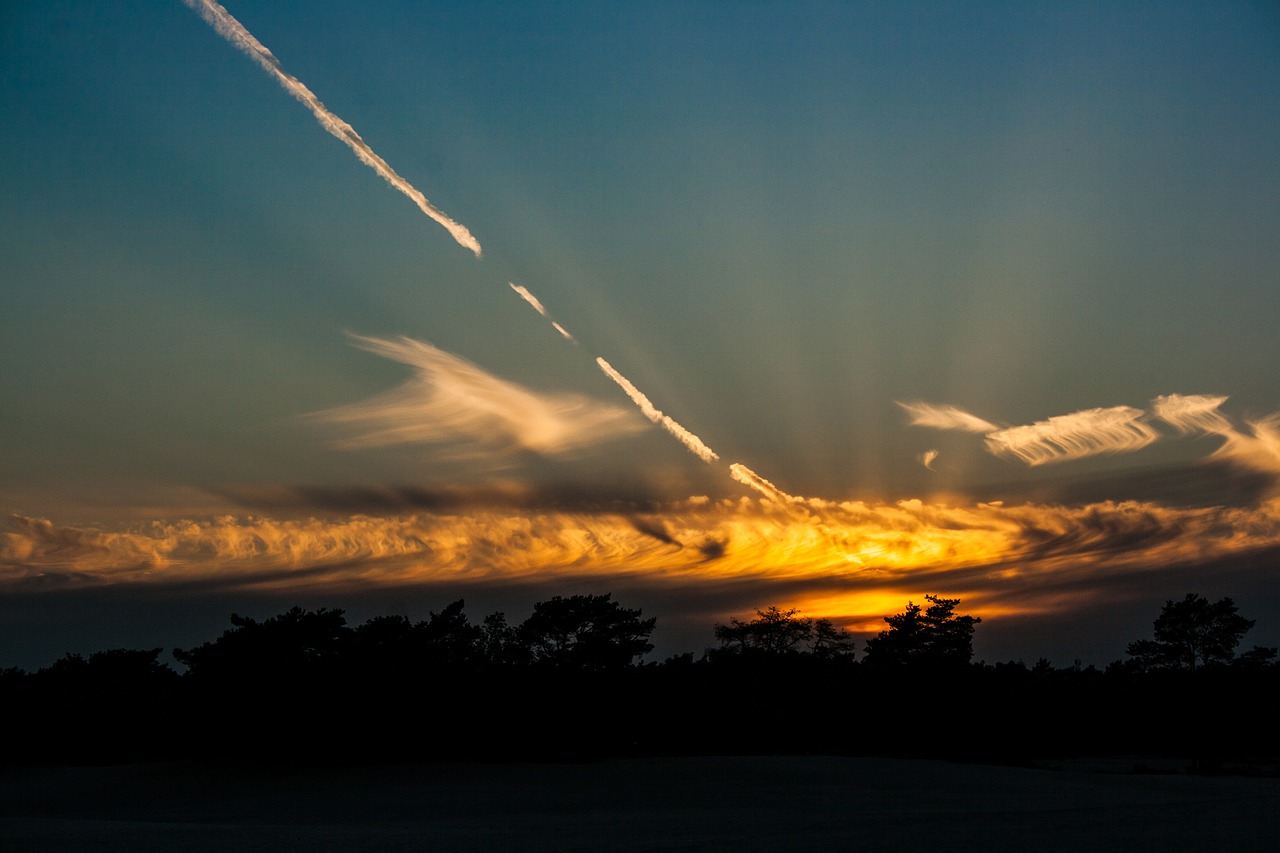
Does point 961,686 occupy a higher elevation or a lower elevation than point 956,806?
higher

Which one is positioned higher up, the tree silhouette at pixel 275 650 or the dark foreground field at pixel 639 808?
the tree silhouette at pixel 275 650

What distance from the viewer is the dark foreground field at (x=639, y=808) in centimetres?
1708

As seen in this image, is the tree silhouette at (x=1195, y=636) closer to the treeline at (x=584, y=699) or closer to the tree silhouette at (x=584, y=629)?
the treeline at (x=584, y=699)

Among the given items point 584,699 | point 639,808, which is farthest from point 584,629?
point 639,808

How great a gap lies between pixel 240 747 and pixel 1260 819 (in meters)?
29.7

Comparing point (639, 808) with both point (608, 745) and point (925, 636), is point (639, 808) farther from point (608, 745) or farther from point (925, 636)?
point (925, 636)

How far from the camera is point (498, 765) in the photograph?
34188mm

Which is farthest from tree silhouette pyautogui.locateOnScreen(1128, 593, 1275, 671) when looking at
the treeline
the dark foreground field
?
the dark foreground field

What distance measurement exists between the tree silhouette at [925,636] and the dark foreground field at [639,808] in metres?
31.6

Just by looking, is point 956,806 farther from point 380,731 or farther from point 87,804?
point 87,804

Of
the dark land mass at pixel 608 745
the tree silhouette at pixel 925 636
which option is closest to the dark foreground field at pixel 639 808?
the dark land mass at pixel 608 745

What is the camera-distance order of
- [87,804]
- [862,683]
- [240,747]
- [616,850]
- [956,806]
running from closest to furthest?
[616,850]
[956,806]
[87,804]
[240,747]
[862,683]

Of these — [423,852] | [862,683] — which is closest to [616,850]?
[423,852]

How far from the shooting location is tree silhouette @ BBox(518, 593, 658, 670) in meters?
47.2
